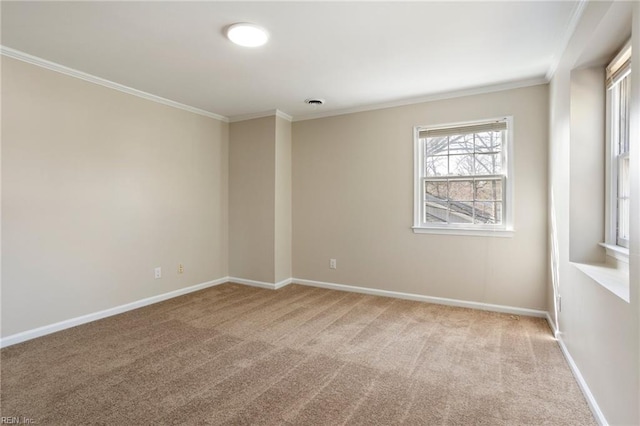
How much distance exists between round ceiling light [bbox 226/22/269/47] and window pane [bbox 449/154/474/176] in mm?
2524

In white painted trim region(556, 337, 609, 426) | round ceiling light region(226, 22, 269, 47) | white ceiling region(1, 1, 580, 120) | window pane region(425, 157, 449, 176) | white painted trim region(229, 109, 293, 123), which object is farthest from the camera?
white painted trim region(229, 109, 293, 123)

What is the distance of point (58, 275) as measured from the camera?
308cm

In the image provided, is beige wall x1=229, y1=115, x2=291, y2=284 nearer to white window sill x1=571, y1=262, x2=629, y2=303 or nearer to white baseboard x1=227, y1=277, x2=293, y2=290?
white baseboard x1=227, y1=277, x2=293, y2=290

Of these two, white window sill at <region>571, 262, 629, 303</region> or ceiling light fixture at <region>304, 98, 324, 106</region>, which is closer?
white window sill at <region>571, 262, 629, 303</region>

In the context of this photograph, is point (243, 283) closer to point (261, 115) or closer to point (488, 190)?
point (261, 115)

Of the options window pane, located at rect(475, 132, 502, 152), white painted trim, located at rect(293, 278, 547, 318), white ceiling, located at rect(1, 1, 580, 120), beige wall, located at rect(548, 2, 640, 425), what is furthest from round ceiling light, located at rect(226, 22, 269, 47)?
white painted trim, located at rect(293, 278, 547, 318)

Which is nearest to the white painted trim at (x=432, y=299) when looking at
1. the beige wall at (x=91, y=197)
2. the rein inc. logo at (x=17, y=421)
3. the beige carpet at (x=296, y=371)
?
the beige carpet at (x=296, y=371)

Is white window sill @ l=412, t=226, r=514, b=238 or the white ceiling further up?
the white ceiling

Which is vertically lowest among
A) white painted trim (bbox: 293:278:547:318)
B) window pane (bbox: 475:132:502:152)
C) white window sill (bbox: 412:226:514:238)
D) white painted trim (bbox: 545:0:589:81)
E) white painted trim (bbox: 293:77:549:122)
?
white painted trim (bbox: 293:278:547:318)

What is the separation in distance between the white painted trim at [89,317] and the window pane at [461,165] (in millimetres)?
3636

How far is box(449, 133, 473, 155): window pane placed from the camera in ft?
12.4

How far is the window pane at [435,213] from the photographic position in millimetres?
3938

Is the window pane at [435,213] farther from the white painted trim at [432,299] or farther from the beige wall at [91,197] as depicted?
the beige wall at [91,197]

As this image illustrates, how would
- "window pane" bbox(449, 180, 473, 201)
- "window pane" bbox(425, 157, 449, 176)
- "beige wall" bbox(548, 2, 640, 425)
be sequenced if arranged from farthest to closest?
"window pane" bbox(425, 157, 449, 176) → "window pane" bbox(449, 180, 473, 201) → "beige wall" bbox(548, 2, 640, 425)
